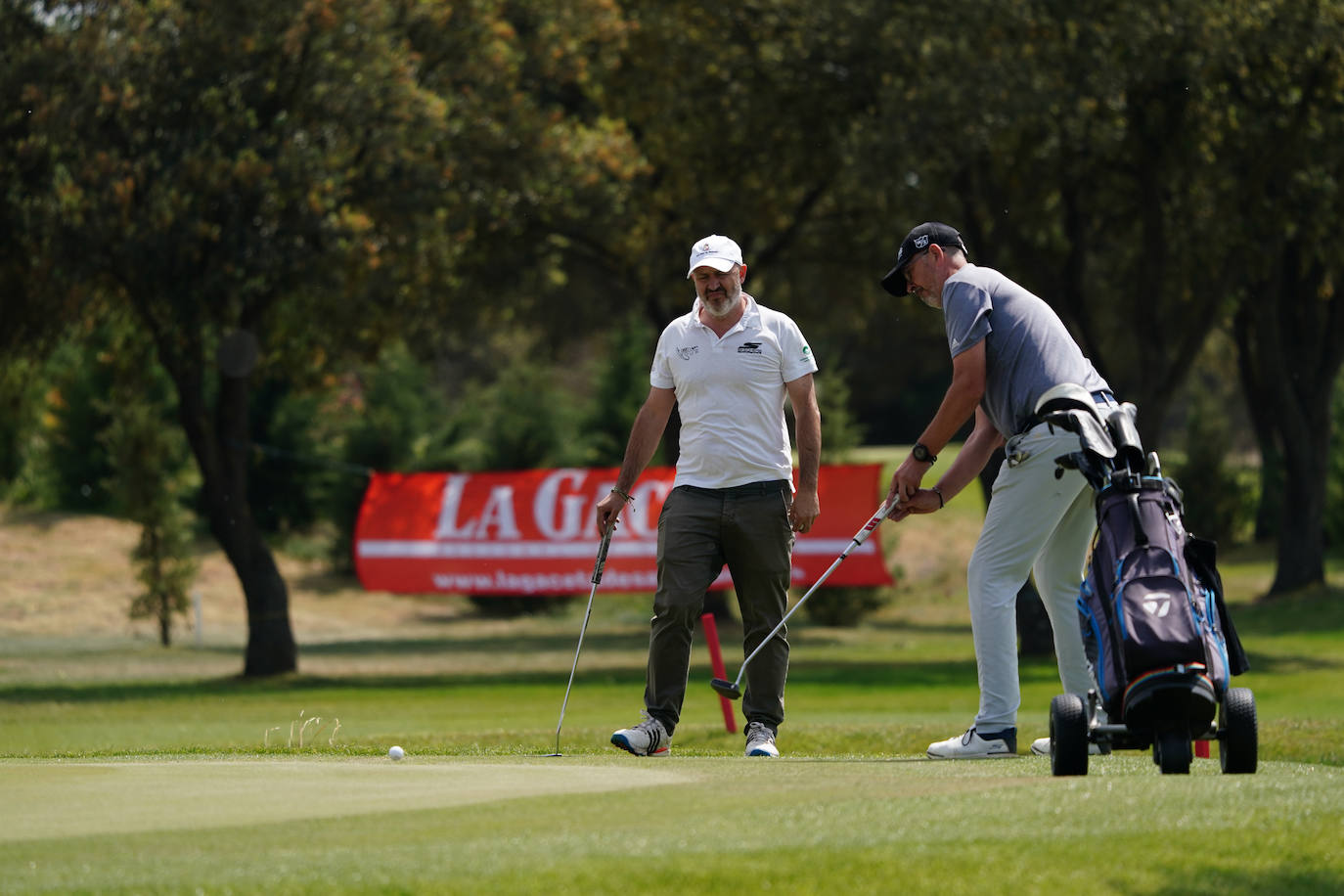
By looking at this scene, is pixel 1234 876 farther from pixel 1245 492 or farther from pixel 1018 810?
pixel 1245 492

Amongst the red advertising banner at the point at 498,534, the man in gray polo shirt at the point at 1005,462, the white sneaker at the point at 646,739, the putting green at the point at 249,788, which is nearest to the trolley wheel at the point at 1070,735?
the man in gray polo shirt at the point at 1005,462

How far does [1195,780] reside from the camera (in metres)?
5.89

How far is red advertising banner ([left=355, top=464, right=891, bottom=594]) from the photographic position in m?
24.4

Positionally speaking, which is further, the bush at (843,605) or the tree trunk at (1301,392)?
the bush at (843,605)

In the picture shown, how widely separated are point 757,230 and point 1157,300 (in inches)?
260

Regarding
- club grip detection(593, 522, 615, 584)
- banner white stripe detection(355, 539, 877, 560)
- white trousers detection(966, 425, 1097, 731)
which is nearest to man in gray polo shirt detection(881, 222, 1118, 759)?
A: white trousers detection(966, 425, 1097, 731)

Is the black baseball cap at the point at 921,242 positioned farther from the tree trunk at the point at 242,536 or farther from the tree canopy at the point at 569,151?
the tree trunk at the point at 242,536

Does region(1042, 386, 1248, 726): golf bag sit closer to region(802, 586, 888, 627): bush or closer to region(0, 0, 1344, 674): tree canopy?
region(0, 0, 1344, 674): tree canopy

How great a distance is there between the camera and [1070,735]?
19.5ft

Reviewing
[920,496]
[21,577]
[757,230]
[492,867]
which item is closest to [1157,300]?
[757,230]

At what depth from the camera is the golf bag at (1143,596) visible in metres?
5.59

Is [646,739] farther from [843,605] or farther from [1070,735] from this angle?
[843,605]

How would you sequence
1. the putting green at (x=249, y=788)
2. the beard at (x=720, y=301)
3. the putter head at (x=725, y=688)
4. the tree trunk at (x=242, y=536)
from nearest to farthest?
the putting green at (x=249, y=788) < the putter head at (x=725, y=688) < the beard at (x=720, y=301) < the tree trunk at (x=242, y=536)

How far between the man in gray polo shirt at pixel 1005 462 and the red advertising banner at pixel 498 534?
657 inches
